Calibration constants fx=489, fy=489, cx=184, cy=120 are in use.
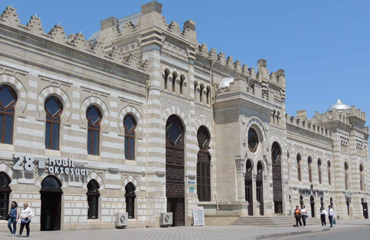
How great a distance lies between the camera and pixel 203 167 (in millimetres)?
35500

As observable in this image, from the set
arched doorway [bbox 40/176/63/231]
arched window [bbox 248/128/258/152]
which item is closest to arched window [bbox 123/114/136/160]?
arched doorway [bbox 40/176/63/231]

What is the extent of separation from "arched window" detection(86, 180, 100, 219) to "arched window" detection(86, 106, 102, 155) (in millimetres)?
1802

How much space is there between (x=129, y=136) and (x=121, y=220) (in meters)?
5.24

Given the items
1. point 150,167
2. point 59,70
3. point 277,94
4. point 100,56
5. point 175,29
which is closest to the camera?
point 59,70

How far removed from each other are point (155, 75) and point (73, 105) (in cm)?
678

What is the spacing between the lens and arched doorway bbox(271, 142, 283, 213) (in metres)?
42.4

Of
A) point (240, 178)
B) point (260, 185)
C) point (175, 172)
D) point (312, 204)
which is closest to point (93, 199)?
point (175, 172)

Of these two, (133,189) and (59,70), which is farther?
(133,189)

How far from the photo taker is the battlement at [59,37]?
79.2 feet

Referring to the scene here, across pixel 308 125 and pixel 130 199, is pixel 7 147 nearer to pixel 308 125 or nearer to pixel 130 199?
pixel 130 199

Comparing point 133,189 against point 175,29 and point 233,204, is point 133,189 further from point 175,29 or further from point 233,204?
point 175,29

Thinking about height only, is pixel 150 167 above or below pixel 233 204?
above

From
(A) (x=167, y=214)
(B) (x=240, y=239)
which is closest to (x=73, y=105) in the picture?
(A) (x=167, y=214)

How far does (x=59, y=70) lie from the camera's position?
26.3 metres
